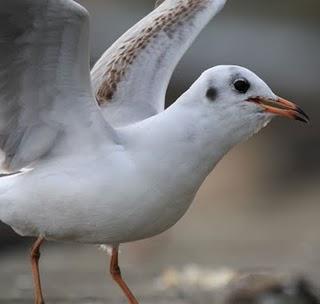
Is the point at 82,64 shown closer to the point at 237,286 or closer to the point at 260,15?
the point at 237,286

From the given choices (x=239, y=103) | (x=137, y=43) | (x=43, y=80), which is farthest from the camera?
(x=137, y=43)

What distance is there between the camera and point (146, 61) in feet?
23.9

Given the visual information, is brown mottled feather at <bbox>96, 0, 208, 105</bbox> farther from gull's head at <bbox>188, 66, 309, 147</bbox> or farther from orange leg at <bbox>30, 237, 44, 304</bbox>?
gull's head at <bbox>188, 66, 309, 147</bbox>

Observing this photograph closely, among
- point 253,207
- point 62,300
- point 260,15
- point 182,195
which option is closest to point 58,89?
point 182,195

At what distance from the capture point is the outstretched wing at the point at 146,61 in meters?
7.03

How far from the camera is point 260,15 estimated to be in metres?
17.9

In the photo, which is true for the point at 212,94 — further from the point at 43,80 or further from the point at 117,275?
the point at 117,275

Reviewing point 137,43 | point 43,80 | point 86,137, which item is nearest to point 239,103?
point 86,137

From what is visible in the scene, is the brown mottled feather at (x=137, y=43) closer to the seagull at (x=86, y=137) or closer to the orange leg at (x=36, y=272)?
the seagull at (x=86, y=137)

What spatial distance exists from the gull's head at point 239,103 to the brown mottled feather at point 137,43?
3.79ft

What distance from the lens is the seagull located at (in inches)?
237

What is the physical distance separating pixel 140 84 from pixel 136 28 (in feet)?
2.18

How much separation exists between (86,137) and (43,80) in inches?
12.8

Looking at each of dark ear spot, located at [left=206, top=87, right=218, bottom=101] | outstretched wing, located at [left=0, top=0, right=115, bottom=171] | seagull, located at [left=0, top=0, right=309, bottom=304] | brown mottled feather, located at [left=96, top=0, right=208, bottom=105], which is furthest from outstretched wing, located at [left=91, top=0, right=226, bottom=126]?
dark ear spot, located at [left=206, top=87, right=218, bottom=101]
